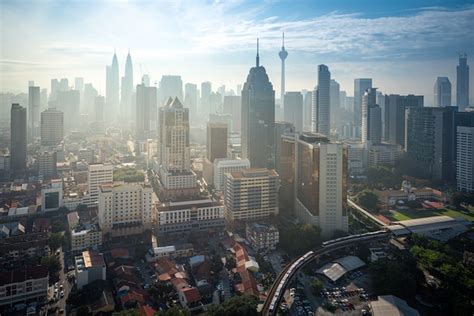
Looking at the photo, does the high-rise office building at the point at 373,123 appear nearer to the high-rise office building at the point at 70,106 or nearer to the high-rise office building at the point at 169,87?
the high-rise office building at the point at 169,87

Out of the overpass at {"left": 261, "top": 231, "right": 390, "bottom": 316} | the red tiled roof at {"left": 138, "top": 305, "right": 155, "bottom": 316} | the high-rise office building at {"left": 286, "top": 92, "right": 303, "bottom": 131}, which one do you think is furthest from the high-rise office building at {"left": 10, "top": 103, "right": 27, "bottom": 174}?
the high-rise office building at {"left": 286, "top": 92, "right": 303, "bottom": 131}

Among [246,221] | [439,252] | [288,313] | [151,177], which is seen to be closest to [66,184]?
[151,177]

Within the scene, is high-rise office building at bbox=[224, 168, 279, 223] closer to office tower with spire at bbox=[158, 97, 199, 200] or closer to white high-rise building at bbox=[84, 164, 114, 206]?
office tower with spire at bbox=[158, 97, 199, 200]

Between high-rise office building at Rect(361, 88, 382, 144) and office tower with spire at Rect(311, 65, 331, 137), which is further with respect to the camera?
office tower with spire at Rect(311, 65, 331, 137)

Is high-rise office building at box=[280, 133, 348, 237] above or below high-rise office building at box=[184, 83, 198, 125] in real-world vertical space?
below

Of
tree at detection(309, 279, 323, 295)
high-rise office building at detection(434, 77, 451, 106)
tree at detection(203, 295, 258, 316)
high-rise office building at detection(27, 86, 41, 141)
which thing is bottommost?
tree at detection(309, 279, 323, 295)

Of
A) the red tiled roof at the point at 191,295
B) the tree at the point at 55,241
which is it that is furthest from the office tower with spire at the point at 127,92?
the red tiled roof at the point at 191,295
